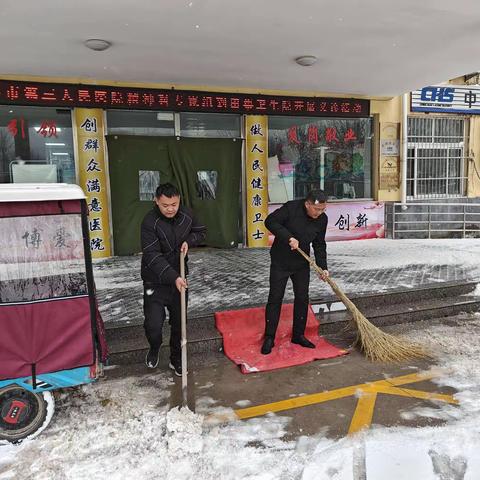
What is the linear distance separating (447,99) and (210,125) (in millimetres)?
5822

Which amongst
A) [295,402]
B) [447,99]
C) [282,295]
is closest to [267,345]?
[282,295]

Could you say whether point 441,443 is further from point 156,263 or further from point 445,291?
point 445,291

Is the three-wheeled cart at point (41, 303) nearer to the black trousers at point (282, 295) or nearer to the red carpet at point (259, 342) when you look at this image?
the red carpet at point (259, 342)

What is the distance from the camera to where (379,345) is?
452cm

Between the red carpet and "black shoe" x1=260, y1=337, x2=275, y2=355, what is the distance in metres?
0.05

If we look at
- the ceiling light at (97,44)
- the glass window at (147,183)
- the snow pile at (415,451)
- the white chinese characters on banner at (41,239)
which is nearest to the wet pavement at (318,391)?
the snow pile at (415,451)

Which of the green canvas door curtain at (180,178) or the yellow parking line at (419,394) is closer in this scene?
the yellow parking line at (419,394)

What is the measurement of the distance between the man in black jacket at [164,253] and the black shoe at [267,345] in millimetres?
955

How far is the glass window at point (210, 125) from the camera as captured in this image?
8.39 metres

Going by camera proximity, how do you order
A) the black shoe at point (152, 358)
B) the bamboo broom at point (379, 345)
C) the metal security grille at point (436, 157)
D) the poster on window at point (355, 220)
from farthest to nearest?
the metal security grille at point (436, 157), the poster on window at point (355, 220), the bamboo broom at point (379, 345), the black shoe at point (152, 358)

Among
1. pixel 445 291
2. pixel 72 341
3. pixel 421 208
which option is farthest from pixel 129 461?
pixel 421 208

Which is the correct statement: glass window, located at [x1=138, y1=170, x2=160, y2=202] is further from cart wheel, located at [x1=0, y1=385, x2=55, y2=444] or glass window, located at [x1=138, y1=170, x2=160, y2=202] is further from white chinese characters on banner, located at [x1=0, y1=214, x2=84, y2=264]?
cart wheel, located at [x1=0, y1=385, x2=55, y2=444]

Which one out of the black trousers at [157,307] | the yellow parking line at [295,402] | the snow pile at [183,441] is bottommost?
the yellow parking line at [295,402]

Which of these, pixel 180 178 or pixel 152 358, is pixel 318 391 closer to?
pixel 152 358
